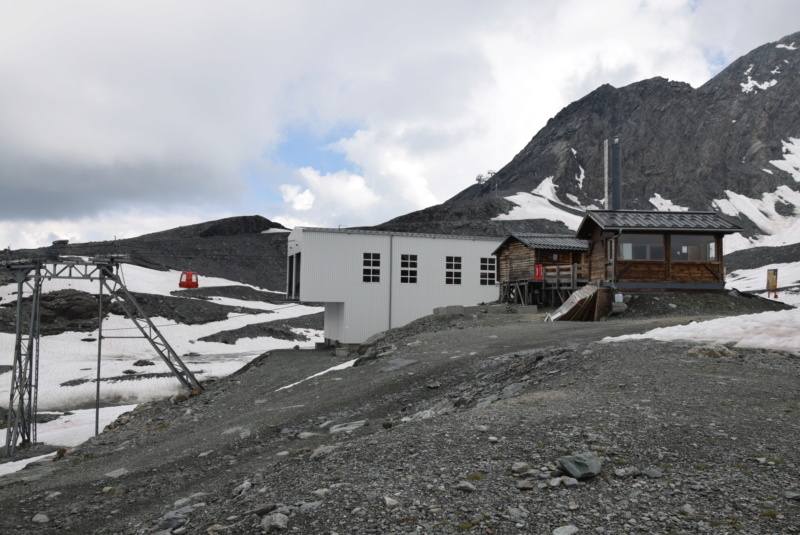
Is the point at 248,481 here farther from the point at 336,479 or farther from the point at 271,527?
the point at 271,527

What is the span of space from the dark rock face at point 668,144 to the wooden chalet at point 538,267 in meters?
61.5

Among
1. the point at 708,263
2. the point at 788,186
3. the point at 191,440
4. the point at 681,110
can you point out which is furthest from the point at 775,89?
the point at 191,440

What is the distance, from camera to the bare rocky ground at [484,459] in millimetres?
4656

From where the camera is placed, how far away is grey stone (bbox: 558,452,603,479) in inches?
202

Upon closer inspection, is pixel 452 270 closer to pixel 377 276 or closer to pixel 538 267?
pixel 377 276

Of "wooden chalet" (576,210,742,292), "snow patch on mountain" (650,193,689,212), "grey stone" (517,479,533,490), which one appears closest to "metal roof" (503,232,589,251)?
"wooden chalet" (576,210,742,292)

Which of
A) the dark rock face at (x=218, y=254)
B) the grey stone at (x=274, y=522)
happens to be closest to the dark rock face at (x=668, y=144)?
the dark rock face at (x=218, y=254)

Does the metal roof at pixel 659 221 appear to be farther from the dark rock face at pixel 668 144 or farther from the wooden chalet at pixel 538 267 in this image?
the dark rock face at pixel 668 144

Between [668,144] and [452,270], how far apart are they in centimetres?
11158

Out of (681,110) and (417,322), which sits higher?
(681,110)

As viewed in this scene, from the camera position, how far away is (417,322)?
25.4 m

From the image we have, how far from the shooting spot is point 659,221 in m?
24.2

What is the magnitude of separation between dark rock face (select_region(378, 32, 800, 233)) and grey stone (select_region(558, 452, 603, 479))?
296ft

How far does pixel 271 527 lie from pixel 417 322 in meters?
20.7
